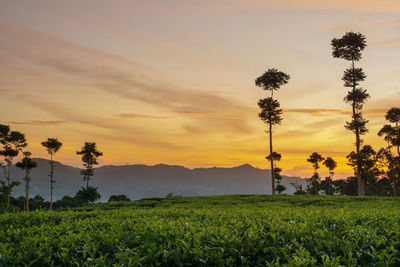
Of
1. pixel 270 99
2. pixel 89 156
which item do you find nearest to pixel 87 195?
pixel 89 156

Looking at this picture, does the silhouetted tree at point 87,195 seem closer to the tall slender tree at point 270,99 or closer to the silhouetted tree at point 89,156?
the silhouetted tree at point 89,156

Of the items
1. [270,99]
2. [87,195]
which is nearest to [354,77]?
[270,99]

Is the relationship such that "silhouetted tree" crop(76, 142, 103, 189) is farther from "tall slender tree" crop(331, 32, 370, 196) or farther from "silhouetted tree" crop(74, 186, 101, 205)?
"tall slender tree" crop(331, 32, 370, 196)

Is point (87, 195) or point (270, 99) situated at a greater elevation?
point (270, 99)

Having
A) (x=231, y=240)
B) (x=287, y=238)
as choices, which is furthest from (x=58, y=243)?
(x=287, y=238)

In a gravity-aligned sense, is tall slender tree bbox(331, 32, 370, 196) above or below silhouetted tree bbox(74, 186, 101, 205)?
above

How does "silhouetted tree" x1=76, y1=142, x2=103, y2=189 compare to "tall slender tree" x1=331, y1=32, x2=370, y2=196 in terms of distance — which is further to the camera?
"silhouetted tree" x1=76, y1=142, x2=103, y2=189

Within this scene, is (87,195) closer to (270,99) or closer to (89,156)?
(89,156)

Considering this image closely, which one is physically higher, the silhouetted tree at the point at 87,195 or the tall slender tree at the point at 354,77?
the tall slender tree at the point at 354,77

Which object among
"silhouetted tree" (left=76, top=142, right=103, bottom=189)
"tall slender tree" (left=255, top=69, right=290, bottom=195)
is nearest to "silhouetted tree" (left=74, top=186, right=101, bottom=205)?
"silhouetted tree" (left=76, top=142, right=103, bottom=189)

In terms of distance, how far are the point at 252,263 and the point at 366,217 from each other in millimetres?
3959

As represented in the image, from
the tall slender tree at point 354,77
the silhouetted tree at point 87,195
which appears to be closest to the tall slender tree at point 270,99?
the tall slender tree at point 354,77

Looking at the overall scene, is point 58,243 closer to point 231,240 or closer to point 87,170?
point 231,240

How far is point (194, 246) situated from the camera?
465cm
